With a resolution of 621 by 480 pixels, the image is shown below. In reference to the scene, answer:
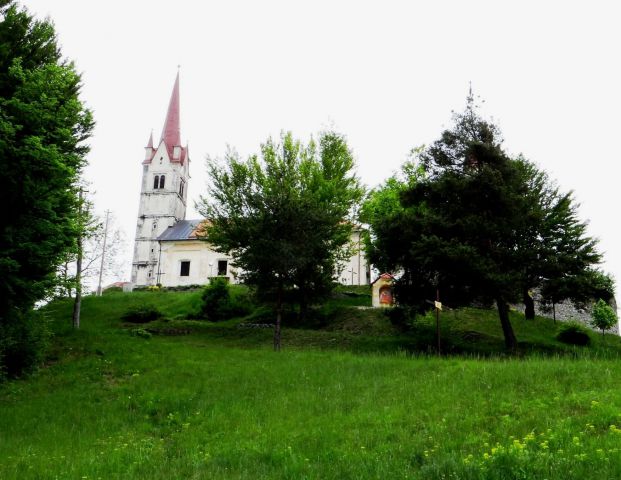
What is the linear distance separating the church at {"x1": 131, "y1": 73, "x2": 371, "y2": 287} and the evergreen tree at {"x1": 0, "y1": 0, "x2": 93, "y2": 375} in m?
29.1

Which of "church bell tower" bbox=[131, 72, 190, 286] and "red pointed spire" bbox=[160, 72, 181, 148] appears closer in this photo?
"church bell tower" bbox=[131, 72, 190, 286]

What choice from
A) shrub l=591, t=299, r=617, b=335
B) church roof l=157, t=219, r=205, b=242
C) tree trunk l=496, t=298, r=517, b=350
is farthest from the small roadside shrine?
church roof l=157, t=219, r=205, b=242

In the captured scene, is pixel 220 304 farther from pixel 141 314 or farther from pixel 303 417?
pixel 303 417

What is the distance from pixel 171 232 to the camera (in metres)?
52.0

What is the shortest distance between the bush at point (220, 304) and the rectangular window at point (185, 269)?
18244 millimetres

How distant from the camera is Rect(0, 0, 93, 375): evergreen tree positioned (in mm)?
11211

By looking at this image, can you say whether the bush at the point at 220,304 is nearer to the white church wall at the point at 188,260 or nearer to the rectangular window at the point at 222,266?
the rectangular window at the point at 222,266

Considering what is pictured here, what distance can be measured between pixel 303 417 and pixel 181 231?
44418 mm

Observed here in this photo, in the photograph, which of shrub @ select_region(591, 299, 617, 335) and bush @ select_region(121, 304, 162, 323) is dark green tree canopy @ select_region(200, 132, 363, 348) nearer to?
bush @ select_region(121, 304, 162, 323)

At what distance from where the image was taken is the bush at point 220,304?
2884 cm

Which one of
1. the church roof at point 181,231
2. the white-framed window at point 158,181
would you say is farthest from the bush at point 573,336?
the white-framed window at point 158,181

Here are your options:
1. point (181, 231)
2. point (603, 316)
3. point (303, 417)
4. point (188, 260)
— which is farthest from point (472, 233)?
point (181, 231)

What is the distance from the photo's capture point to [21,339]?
47.7ft

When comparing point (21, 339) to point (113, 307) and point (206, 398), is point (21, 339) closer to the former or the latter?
point (206, 398)
